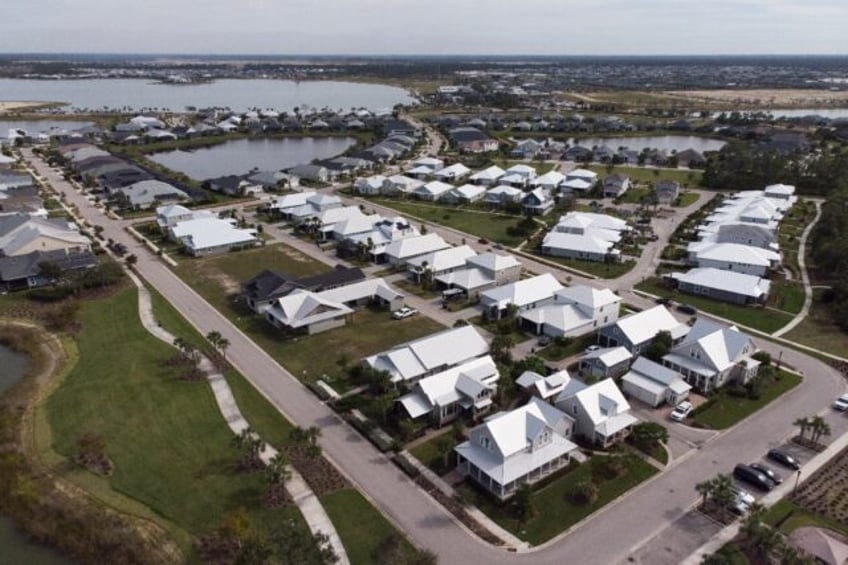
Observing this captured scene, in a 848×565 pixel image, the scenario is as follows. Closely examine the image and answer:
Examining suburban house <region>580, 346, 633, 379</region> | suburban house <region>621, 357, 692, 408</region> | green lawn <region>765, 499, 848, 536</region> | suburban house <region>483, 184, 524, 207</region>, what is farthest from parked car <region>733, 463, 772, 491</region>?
suburban house <region>483, 184, 524, 207</region>

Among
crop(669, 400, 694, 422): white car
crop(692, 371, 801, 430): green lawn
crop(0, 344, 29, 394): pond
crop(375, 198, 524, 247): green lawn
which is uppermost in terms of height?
crop(375, 198, 524, 247): green lawn

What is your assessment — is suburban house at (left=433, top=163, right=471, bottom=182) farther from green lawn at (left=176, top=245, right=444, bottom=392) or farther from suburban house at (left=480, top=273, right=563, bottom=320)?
suburban house at (left=480, top=273, right=563, bottom=320)

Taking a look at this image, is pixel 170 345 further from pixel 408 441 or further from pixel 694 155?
pixel 694 155

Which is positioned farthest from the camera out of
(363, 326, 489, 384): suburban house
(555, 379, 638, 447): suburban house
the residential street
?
(363, 326, 489, 384): suburban house

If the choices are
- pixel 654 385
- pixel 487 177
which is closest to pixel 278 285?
pixel 654 385

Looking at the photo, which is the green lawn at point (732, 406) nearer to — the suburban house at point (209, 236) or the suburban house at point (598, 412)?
the suburban house at point (598, 412)
